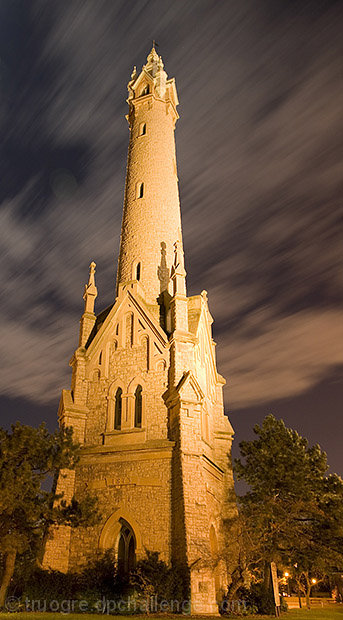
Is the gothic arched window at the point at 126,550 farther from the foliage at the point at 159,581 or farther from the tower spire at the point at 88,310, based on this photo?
the tower spire at the point at 88,310

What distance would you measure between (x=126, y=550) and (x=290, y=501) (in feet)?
29.8

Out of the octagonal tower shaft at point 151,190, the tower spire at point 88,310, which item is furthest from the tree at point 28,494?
the octagonal tower shaft at point 151,190

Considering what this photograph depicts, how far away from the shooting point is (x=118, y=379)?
23.1 m

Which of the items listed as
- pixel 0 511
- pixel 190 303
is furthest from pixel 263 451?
pixel 0 511

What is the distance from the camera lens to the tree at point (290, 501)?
72.6ft

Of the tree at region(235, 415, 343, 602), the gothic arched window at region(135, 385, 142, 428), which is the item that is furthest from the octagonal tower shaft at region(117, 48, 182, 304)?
the tree at region(235, 415, 343, 602)

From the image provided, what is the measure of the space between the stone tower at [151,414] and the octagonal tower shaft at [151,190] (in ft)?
0.28

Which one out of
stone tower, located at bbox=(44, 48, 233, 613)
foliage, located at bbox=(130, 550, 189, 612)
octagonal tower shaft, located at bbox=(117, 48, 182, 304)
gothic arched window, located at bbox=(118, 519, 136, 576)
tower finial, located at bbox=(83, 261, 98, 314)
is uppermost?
octagonal tower shaft, located at bbox=(117, 48, 182, 304)

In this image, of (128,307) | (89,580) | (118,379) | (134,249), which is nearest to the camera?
(89,580)

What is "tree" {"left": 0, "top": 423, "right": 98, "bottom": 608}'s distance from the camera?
51.0 feet

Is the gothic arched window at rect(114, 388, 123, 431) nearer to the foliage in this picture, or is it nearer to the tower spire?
the tower spire

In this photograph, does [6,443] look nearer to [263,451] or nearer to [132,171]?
[263,451]

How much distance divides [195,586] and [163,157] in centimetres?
2519

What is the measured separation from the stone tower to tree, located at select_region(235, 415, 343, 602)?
7.21 ft
